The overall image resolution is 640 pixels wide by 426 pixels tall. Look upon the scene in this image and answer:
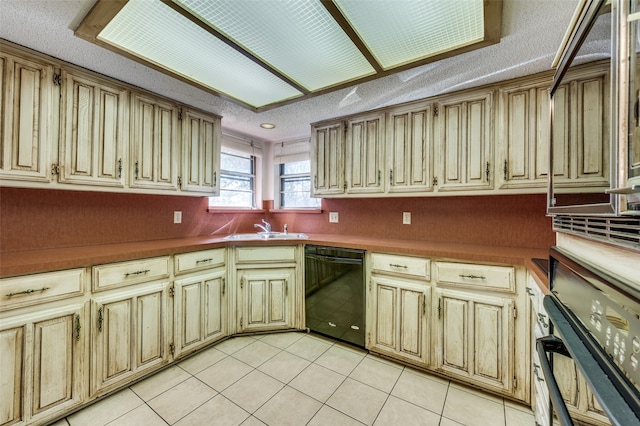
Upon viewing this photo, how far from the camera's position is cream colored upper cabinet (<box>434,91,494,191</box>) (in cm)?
198

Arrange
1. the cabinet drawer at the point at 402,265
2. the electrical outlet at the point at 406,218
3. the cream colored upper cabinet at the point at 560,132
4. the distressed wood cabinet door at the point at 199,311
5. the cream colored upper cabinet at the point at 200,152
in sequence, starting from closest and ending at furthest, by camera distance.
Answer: the cream colored upper cabinet at the point at 560,132
the cabinet drawer at the point at 402,265
the distressed wood cabinet door at the point at 199,311
the cream colored upper cabinet at the point at 200,152
the electrical outlet at the point at 406,218

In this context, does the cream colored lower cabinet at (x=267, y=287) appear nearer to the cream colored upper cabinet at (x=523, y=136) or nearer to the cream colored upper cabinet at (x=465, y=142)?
the cream colored upper cabinet at (x=465, y=142)

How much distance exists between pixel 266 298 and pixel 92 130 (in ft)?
6.21

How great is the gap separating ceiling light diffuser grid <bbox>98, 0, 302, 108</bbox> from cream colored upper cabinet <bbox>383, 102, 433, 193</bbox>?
95 centimetres

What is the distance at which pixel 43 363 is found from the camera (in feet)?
4.70

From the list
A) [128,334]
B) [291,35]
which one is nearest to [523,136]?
[291,35]

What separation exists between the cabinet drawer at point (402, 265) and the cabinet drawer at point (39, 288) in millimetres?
1989

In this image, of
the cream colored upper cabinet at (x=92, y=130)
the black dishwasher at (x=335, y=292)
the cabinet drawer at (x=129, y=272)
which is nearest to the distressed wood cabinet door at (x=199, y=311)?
the cabinet drawer at (x=129, y=272)

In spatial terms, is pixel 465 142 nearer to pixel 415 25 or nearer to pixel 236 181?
pixel 415 25

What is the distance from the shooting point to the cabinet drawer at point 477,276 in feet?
5.49

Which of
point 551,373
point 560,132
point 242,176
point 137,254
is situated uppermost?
point 242,176

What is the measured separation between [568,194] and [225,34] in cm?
177

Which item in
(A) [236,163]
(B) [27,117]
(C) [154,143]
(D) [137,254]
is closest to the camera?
(B) [27,117]

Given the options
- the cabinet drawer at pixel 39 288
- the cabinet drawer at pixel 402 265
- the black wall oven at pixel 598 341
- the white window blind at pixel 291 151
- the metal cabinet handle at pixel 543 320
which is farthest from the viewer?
the white window blind at pixel 291 151
